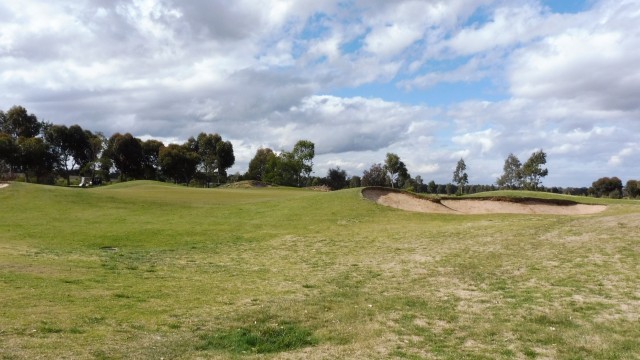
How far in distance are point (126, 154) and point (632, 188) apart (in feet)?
377

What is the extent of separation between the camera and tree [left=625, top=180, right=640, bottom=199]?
355 feet

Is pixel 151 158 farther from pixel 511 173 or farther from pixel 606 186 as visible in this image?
pixel 606 186

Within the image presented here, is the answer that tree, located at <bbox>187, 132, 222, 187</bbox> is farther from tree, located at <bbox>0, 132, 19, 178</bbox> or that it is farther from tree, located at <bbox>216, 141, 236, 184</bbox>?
tree, located at <bbox>0, 132, 19, 178</bbox>

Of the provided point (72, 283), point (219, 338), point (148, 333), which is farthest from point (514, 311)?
point (72, 283)

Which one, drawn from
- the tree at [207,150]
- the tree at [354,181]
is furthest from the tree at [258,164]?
the tree at [354,181]

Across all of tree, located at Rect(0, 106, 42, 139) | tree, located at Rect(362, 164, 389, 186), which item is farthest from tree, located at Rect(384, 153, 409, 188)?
tree, located at Rect(0, 106, 42, 139)

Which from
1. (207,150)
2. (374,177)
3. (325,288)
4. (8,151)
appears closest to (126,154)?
(207,150)

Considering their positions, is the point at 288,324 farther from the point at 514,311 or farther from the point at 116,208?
the point at 116,208

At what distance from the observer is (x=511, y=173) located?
9062 centimetres

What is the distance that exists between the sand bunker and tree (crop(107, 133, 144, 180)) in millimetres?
88530

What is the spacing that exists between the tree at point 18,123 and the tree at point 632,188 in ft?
445

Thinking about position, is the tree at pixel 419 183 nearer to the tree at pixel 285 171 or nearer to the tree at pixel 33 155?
the tree at pixel 285 171

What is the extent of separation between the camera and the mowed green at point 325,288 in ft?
33.7

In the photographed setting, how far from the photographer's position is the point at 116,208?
38.2m
